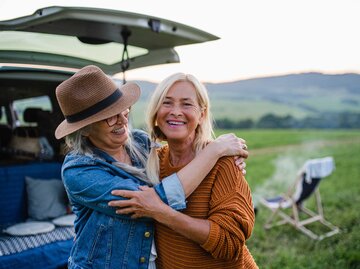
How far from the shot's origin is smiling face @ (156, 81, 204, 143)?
2023mm

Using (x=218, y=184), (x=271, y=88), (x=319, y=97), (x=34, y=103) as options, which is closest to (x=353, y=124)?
(x=319, y=97)

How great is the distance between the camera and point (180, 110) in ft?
6.62

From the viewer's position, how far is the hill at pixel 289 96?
38938 mm

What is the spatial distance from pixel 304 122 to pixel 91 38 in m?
36.7

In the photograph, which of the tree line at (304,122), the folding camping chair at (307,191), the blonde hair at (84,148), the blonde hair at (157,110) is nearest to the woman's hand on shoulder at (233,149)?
the blonde hair at (157,110)

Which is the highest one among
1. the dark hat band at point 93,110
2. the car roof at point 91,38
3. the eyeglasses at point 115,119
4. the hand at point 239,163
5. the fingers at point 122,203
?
the car roof at point 91,38

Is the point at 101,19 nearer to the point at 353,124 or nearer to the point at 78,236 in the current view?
the point at 78,236

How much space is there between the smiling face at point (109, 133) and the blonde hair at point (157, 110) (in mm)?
198

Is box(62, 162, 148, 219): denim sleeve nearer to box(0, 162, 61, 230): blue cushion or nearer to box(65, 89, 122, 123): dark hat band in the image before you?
box(65, 89, 122, 123): dark hat band

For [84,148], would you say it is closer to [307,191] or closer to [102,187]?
[102,187]

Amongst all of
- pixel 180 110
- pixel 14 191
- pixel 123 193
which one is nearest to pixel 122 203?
pixel 123 193

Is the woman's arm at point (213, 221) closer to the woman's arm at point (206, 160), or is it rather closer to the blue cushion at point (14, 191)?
the woman's arm at point (206, 160)

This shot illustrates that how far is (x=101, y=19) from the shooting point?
2.90m

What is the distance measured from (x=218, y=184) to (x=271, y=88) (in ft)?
155
